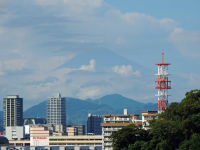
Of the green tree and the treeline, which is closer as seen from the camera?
the treeline

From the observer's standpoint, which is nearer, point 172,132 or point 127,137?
point 172,132

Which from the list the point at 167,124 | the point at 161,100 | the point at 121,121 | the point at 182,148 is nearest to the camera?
the point at 182,148

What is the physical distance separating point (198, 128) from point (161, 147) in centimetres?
785

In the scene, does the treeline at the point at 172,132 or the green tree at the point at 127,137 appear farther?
the green tree at the point at 127,137

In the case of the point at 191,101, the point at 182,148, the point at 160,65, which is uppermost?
the point at 160,65

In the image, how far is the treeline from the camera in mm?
110812

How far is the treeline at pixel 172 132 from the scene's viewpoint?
111m

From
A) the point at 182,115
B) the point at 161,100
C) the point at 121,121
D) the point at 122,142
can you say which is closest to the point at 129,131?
the point at 122,142

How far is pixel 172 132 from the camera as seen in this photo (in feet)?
369

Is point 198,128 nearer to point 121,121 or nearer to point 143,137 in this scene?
point 143,137

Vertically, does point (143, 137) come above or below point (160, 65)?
below

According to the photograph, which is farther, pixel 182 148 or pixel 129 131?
pixel 129 131

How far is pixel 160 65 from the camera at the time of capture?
184 metres

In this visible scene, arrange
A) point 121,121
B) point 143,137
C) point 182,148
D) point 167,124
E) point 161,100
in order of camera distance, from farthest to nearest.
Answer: point 121,121 < point 161,100 < point 143,137 < point 167,124 < point 182,148
